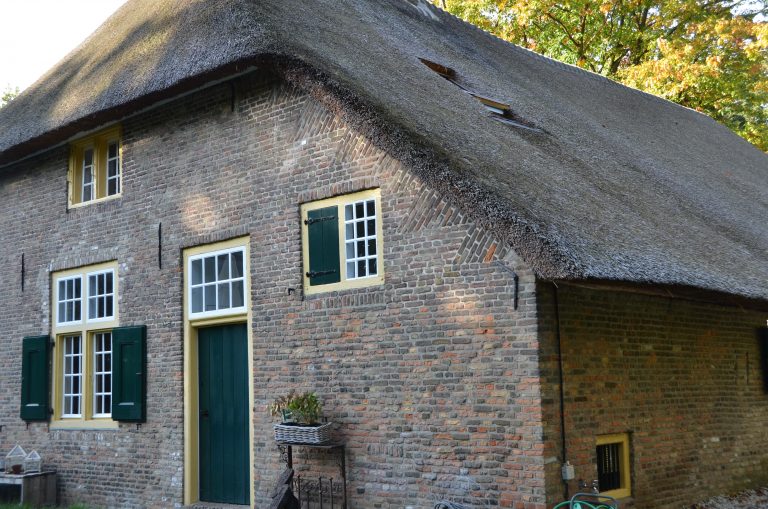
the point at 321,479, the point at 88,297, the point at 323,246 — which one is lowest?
the point at 321,479

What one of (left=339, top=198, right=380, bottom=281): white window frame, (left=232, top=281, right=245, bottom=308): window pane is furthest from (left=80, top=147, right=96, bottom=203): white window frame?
(left=339, top=198, right=380, bottom=281): white window frame

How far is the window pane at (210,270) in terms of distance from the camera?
9.94 metres

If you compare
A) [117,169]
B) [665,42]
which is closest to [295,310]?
[117,169]

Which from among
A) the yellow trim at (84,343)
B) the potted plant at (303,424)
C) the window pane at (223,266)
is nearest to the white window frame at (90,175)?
the yellow trim at (84,343)

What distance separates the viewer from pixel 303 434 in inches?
328

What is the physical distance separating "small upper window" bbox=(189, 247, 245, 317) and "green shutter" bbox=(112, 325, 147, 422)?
3.12ft

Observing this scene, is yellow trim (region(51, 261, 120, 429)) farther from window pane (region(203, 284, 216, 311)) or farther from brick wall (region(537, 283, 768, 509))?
brick wall (region(537, 283, 768, 509))

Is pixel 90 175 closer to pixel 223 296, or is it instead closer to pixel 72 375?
pixel 72 375

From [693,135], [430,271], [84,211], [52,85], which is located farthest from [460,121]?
[693,135]

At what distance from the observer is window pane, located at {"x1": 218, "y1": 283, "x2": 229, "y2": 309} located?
9.79 m

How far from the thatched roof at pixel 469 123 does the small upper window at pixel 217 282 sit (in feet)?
6.61

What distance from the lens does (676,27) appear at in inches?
934

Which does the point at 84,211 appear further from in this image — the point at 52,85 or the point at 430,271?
the point at 430,271

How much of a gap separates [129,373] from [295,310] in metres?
2.77
